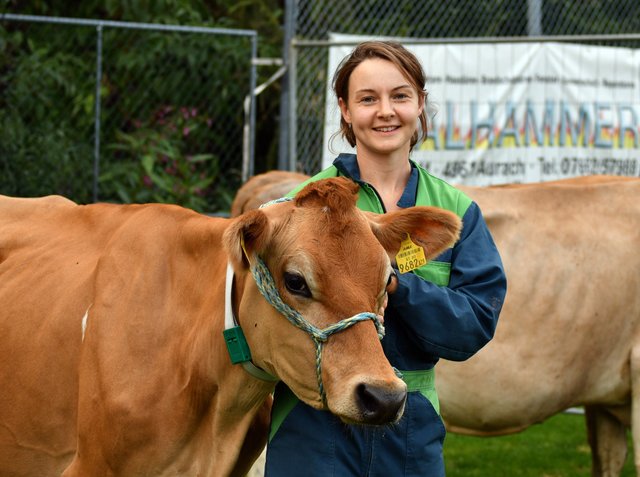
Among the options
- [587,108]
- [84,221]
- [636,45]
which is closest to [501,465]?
[587,108]

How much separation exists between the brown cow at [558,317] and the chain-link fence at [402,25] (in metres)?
2.13

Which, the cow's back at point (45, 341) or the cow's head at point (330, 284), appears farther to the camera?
the cow's back at point (45, 341)

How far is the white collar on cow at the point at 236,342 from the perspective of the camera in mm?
3229

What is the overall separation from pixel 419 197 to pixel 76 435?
1488mm

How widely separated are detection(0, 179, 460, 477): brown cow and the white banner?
3.73 m

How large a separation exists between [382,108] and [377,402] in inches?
39.2

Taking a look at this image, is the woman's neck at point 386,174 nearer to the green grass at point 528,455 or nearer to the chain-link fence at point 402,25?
the green grass at point 528,455

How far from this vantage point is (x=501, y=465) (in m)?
6.66

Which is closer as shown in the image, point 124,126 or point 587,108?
point 587,108

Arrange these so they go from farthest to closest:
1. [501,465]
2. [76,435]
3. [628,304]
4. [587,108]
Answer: [587,108] < [501,465] < [628,304] < [76,435]

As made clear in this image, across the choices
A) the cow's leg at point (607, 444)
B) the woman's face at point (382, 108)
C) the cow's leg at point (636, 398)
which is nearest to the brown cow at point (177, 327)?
the woman's face at point (382, 108)

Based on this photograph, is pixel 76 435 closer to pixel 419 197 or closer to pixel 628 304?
pixel 419 197

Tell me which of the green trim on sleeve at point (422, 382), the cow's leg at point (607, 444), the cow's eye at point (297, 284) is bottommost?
the cow's leg at point (607, 444)

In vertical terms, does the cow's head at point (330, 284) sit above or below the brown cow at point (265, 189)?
above
